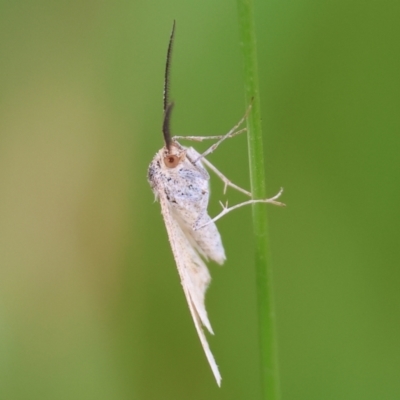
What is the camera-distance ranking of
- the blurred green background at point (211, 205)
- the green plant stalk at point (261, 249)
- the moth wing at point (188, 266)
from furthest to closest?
the blurred green background at point (211, 205), the moth wing at point (188, 266), the green plant stalk at point (261, 249)

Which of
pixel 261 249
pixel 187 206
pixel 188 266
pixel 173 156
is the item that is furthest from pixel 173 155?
pixel 261 249

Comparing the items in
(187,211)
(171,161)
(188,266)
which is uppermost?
(171,161)

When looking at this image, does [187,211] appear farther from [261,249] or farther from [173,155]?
[261,249]

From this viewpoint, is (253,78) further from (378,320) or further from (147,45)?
(147,45)

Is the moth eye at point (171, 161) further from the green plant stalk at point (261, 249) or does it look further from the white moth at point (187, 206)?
the green plant stalk at point (261, 249)

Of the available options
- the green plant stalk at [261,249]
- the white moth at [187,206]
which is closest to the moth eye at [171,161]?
the white moth at [187,206]
